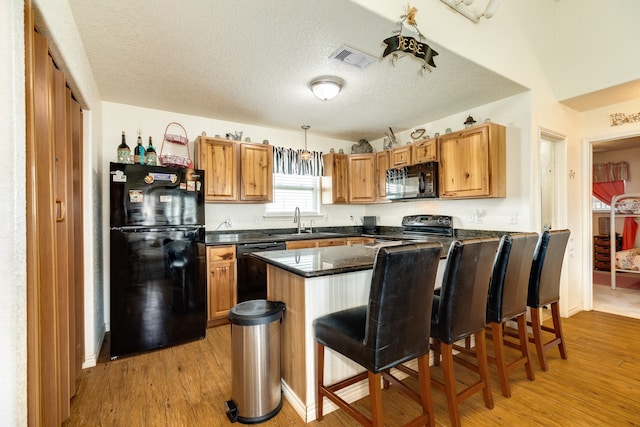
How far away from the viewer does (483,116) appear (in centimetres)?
356

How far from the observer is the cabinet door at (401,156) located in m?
4.16

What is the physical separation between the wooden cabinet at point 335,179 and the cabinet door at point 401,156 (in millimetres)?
818

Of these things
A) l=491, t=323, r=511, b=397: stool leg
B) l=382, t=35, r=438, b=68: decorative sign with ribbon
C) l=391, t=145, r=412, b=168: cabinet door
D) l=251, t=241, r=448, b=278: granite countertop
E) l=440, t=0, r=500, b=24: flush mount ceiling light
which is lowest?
l=491, t=323, r=511, b=397: stool leg

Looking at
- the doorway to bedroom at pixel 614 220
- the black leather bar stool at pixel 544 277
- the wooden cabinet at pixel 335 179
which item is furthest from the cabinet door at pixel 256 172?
the doorway to bedroom at pixel 614 220

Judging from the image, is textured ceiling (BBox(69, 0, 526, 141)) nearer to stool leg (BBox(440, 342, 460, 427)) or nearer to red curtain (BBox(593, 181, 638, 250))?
stool leg (BBox(440, 342, 460, 427))

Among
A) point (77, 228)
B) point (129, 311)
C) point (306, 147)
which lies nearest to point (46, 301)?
point (77, 228)

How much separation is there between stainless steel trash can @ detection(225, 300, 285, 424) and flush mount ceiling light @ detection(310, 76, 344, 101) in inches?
81.1

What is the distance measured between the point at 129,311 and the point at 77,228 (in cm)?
88

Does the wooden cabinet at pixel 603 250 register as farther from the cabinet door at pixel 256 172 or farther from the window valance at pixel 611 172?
the cabinet door at pixel 256 172

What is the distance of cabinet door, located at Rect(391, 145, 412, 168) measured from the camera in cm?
416

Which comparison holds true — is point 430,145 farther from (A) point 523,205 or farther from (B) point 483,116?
(A) point 523,205

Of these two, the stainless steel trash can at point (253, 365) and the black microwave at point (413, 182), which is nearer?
the stainless steel trash can at point (253, 365)

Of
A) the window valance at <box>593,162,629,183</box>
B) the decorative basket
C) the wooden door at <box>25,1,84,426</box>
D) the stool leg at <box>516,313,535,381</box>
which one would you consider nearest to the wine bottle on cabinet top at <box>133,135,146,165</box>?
the decorative basket

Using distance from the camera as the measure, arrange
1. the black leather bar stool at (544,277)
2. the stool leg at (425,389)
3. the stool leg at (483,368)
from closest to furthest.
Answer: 1. the stool leg at (425,389)
2. the stool leg at (483,368)
3. the black leather bar stool at (544,277)
